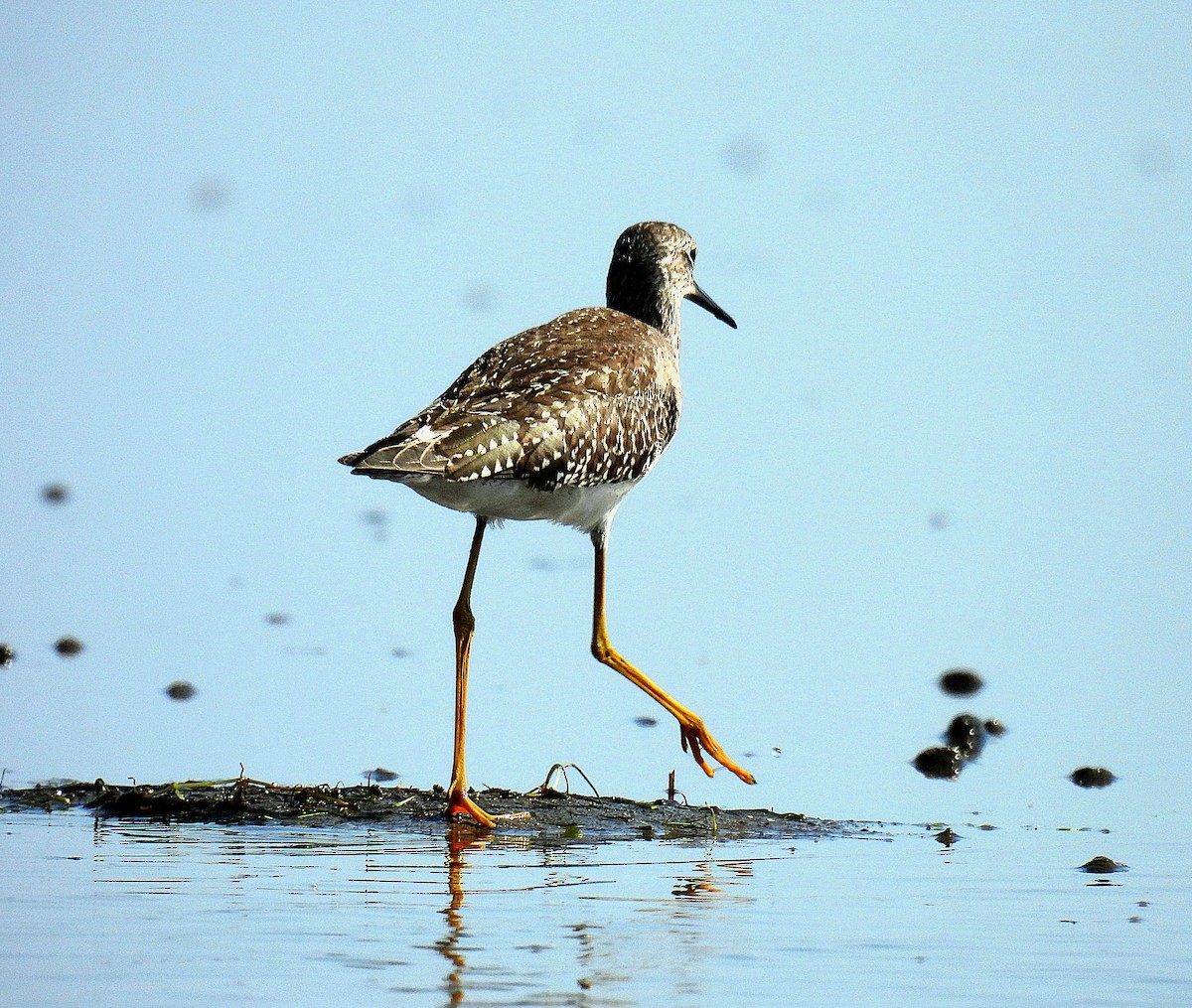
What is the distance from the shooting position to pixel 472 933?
6969 millimetres

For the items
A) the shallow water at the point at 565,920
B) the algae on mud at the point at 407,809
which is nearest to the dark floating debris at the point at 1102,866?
the shallow water at the point at 565,920

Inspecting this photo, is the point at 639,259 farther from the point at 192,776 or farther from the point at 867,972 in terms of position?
the point at 867,972

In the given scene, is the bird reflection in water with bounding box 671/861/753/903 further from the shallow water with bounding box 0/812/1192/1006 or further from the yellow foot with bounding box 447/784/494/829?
the yellow foot with bounding box 447/784/494/829

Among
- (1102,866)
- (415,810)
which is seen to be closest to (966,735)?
(1102,866)

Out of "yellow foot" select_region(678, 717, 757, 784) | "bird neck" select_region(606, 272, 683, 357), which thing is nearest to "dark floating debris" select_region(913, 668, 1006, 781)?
"yellow foot" select_region(678, 717, 757, 784)

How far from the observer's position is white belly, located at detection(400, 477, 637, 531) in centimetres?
971

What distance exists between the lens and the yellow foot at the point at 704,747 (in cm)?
1113

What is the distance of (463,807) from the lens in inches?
382

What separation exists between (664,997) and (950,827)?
14.2 ft

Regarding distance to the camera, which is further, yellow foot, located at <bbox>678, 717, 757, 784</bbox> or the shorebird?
yellow foot, located at <bbox>678, 717, 757, 784</bbox>

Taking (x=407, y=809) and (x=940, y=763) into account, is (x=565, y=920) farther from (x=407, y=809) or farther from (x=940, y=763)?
(x=940, y=763)

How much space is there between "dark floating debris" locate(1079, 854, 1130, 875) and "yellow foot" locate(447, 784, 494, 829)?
3227mm

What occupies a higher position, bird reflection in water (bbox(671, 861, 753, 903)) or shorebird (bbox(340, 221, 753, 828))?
shorebird (bbox(340, 221, 753, 828))

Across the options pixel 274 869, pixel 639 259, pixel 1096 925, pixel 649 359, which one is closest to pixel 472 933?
pixel 274 869
